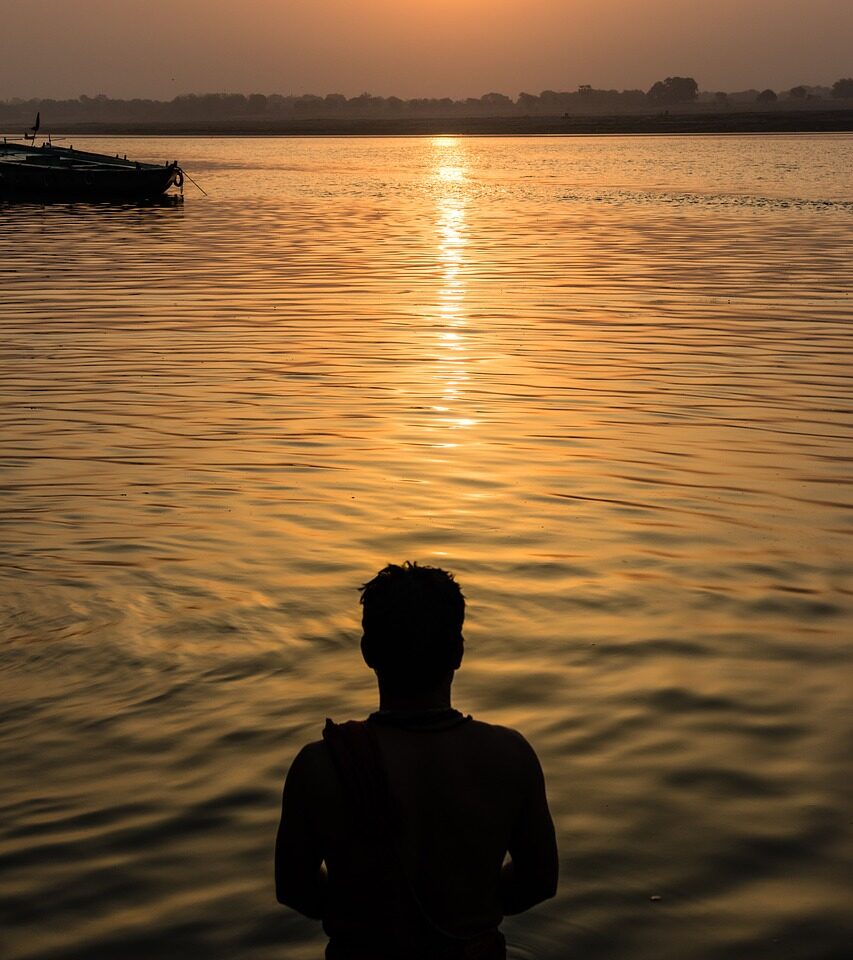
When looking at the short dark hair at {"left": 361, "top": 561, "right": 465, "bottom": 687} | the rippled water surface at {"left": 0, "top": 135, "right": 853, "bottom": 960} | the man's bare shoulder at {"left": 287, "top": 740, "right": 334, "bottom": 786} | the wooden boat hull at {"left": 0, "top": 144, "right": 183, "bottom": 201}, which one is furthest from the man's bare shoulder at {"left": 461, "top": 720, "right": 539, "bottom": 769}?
the wooden boat hull at {"left": 0, "top": 144, "right": 183, "bottom": 201}

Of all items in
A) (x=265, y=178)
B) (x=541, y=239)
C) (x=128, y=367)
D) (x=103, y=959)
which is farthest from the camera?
(x=265, y=178)

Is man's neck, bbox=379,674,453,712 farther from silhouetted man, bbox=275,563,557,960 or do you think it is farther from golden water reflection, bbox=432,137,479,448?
golden water reflection, bbox=432,137,479,448

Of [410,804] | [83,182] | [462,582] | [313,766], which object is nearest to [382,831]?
[410,804]

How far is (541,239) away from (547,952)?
115ft

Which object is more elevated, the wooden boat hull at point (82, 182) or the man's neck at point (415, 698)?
the wooden boat hull at point (82, 182)

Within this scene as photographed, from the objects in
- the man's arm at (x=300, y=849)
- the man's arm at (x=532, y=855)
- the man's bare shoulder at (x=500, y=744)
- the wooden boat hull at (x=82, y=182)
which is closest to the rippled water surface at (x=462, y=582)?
the man's arm at (x=532, y=855)

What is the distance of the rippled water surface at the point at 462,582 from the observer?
5516 mm

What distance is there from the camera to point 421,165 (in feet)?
379

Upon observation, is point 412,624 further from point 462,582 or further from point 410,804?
point 462,582

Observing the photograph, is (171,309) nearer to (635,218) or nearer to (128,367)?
(128,367)

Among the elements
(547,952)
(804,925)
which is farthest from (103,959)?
(804,925)

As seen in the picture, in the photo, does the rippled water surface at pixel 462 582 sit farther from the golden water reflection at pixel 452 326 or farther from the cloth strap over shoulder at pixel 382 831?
the cloth strap over shoulder at pixel 382 831

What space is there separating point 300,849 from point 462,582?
5.77 metres

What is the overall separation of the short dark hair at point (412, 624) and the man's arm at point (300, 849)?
293 mm
